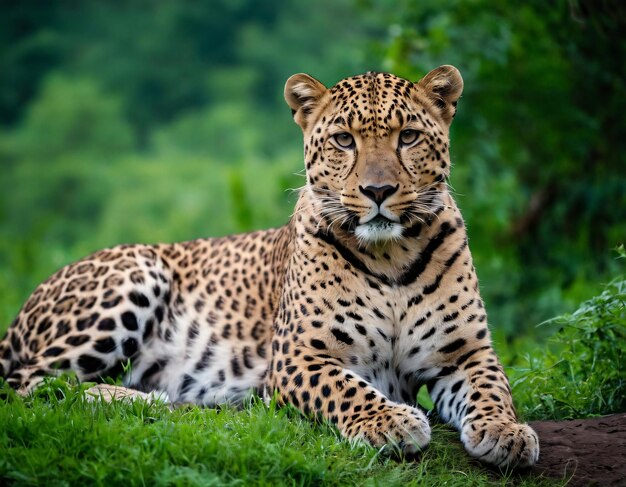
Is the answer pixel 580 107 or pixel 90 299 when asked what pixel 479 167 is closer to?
pixel 580 107

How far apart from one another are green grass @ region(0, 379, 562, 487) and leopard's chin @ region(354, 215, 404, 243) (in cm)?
121

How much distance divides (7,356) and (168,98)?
20.8 metres

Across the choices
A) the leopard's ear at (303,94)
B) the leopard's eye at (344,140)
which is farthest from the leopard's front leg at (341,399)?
the leopard's ear at (303,94)

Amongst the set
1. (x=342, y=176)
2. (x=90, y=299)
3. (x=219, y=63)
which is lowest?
(x=90, y=299)

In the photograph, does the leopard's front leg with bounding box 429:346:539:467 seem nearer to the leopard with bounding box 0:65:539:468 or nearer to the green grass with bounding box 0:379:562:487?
the leopard with bounding box 0:65:539:468

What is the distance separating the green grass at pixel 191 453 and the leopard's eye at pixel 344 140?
5.93ft

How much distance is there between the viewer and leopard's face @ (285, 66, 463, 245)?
246 inches

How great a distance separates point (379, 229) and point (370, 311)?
59cm

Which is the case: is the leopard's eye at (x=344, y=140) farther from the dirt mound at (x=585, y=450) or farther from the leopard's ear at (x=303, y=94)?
the dirt mound at (x=585, y=450)

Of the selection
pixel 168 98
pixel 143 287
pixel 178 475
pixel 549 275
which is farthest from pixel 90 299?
pixel 168 98

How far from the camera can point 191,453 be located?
210 inches

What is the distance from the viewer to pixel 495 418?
235 inches

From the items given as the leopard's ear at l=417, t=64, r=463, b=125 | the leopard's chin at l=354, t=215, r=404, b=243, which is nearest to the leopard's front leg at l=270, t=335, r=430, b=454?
the leopard's chin at l=354, t=215, r=404, b=243

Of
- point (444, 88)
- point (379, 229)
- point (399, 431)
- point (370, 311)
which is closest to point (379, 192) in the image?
point (379, 229)
